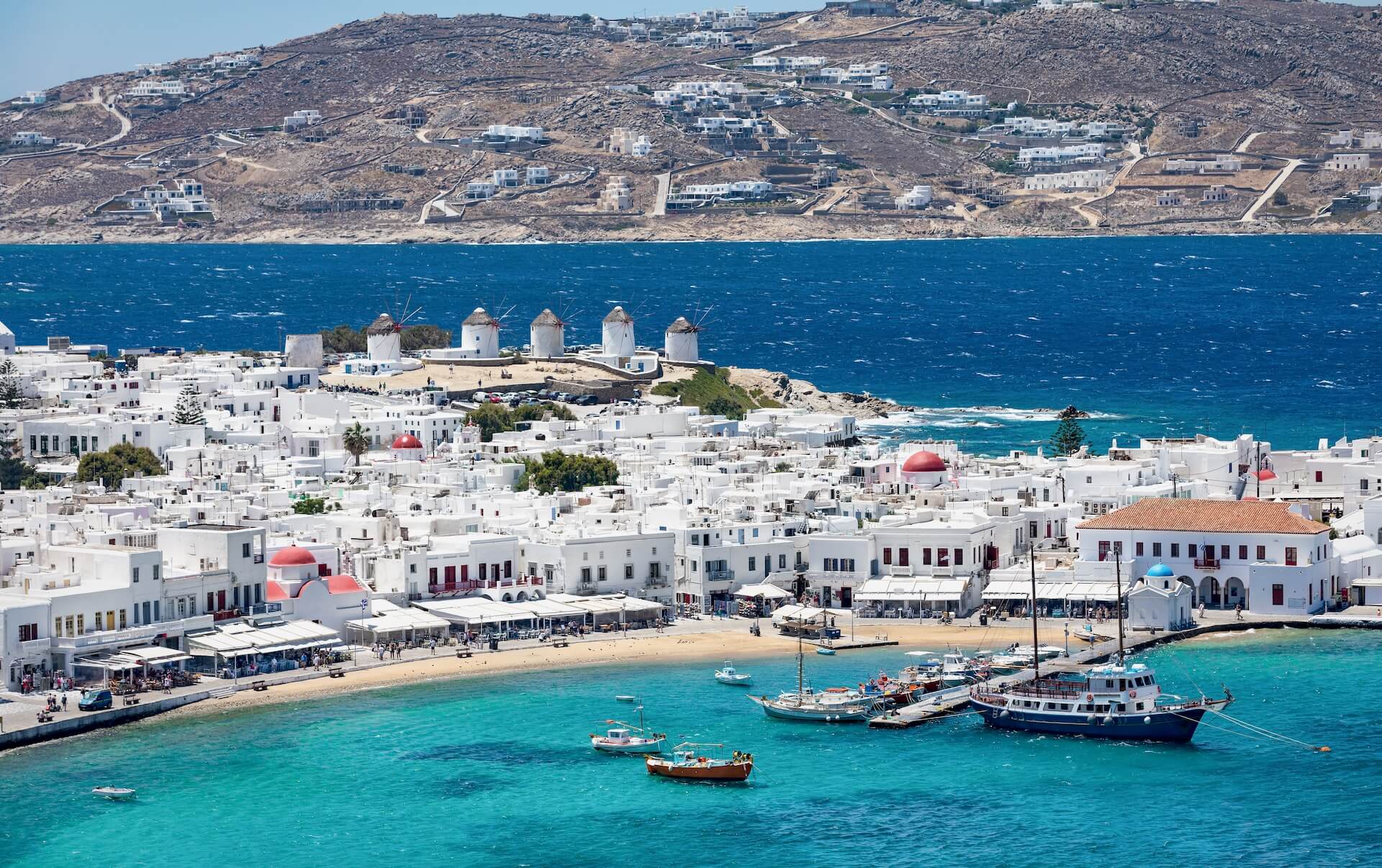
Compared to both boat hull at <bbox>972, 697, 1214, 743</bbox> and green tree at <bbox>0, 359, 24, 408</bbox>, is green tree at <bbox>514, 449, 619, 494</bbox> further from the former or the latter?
green tree at <bbox>0, 359, 24, 408</bbox>

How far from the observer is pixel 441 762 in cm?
5069

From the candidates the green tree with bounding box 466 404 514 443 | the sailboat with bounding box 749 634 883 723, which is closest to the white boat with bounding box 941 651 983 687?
the sailboat with bounding box 749 634 883 723

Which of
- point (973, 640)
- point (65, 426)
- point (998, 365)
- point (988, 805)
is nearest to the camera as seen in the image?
point (988, 805)

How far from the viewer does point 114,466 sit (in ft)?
269

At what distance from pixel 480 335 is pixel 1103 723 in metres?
71.1

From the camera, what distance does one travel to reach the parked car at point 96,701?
52.2 metres

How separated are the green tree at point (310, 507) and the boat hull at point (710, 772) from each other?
74.0 ft

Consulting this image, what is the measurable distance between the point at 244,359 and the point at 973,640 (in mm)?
63384

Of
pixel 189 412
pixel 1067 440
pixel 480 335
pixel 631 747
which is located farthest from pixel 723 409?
pixel 631 747

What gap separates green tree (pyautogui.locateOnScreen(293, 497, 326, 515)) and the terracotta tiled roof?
825 inches

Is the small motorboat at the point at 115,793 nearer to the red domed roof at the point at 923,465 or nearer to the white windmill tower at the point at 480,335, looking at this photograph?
the red domed roof at the point at 923,465

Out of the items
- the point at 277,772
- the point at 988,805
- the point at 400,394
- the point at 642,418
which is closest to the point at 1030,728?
the point at 988,805

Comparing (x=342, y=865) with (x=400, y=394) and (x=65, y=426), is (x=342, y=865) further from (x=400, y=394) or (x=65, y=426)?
(x=400, y=394)

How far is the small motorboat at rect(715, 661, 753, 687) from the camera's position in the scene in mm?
56594
